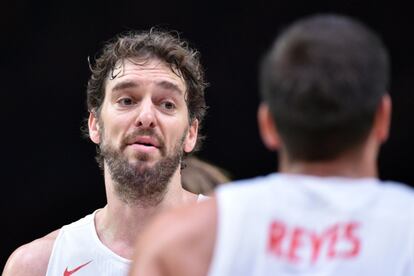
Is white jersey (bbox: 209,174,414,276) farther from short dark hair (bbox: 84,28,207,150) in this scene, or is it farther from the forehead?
short dark hair (bbox: 84,28,207,150)

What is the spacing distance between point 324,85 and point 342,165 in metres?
0.21

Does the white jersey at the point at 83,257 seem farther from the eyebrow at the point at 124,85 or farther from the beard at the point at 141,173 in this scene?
the eyebrow at the point at 124,85

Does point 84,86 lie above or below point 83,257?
above

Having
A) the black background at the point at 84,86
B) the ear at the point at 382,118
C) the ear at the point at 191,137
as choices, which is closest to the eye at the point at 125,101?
the ear at the point at 191,137

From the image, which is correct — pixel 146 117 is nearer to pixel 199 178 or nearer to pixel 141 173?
pixel 141 173

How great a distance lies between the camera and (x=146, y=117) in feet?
14.1

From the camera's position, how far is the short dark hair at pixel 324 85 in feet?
7.06

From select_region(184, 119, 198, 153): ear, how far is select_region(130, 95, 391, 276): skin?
2.36 metres

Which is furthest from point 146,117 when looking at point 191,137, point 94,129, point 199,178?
point 199,178

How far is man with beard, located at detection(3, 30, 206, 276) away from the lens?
4.35 m

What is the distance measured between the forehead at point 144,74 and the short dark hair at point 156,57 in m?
0.03

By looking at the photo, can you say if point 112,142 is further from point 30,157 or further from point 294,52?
point 30,157

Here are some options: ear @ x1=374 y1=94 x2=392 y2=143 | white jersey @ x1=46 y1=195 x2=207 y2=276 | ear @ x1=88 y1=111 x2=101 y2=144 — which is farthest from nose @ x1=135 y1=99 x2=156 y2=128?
ear @ x1=374 y1=94 x2=392 y2=143

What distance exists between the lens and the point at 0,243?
7.42 metres
